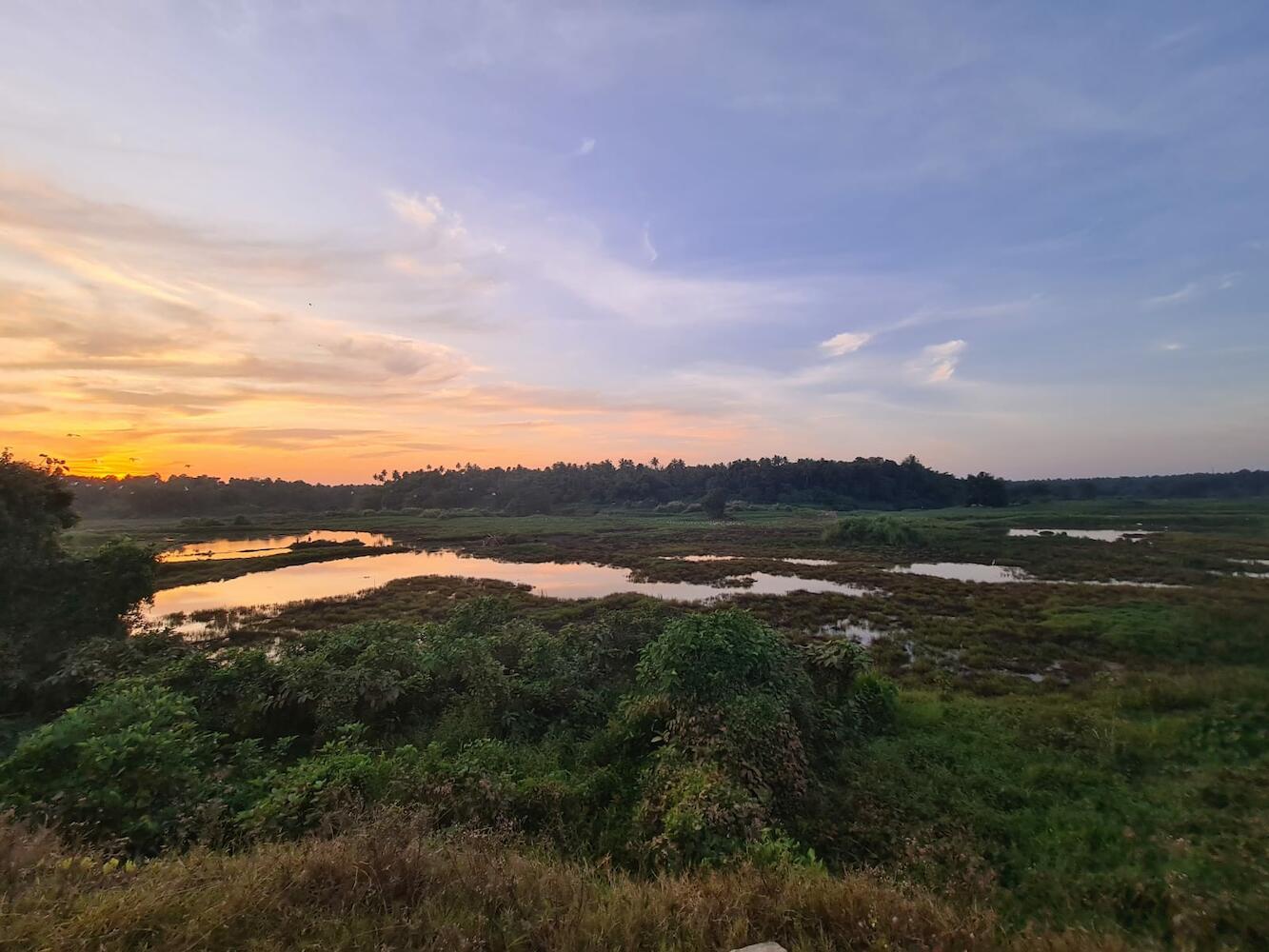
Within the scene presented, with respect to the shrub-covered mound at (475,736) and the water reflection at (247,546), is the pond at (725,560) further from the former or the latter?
the water reflection at (247,546)

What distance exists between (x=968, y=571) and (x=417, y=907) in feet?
157

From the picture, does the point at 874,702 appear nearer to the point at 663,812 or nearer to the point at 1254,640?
the point at 663,812

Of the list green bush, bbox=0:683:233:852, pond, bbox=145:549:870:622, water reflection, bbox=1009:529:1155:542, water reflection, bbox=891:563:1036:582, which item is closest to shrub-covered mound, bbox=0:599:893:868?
green bush, bbox=0:683:233:852

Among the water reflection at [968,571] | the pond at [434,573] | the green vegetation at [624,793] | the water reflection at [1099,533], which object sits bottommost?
the pond at [434,573]

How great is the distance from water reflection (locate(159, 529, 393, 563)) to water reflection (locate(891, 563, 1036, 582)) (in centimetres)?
6004

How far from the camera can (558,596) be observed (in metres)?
34.2

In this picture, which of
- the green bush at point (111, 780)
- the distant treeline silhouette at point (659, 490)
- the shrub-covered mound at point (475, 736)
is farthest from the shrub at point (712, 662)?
the distant treeline silhouette at point (659, 490)

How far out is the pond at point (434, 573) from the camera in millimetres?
34281

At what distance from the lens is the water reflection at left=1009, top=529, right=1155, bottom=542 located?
56719 millimetres

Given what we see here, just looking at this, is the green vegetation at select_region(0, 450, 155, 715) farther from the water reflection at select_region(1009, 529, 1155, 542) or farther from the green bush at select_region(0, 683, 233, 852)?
the water reflection at select_region(1009, 529, 1155, 542)

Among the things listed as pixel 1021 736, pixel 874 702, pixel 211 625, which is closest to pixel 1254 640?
pixel 1021 736

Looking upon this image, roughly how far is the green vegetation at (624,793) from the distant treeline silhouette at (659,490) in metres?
95.7

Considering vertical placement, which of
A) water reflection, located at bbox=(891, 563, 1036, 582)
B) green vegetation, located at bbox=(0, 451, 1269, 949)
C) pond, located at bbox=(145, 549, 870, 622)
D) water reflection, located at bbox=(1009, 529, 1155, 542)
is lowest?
pond, located at bbox=(145, 549, 870, 622)

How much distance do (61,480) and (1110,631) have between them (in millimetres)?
40064
